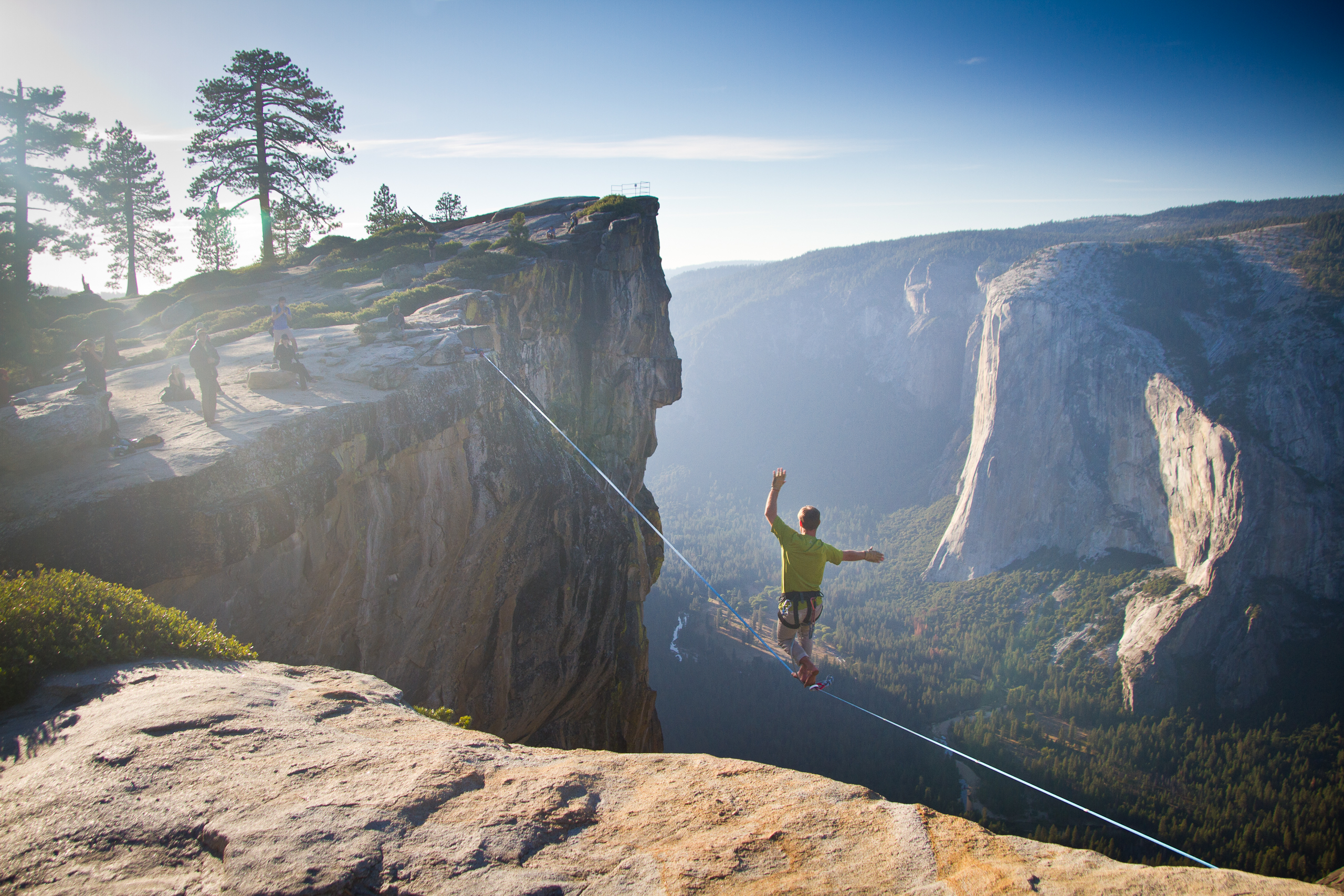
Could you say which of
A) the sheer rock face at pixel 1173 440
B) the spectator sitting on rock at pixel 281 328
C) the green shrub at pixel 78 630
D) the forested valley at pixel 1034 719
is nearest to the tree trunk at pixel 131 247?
the spectator sitting on rock at pixel 281 328

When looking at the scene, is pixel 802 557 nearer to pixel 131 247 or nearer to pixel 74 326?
pixel 74 326

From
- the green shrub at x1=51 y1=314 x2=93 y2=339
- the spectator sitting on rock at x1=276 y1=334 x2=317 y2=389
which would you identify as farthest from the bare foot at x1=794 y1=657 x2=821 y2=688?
the green shrub at x1=51 y1=314 x2=93 y2=339

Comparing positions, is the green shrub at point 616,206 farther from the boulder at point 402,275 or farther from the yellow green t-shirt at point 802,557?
the yellow green t-shirt at point 802,557

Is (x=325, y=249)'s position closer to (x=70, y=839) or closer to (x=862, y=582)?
(x=70, y=839)

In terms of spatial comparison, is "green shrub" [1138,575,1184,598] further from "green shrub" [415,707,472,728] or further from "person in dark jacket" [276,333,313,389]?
"person in dark jacket" [276,333,313,389]

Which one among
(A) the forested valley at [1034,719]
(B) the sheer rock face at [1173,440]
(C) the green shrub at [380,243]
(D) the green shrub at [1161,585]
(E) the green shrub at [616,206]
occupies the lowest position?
(A) the forested valley at [1034,719]
